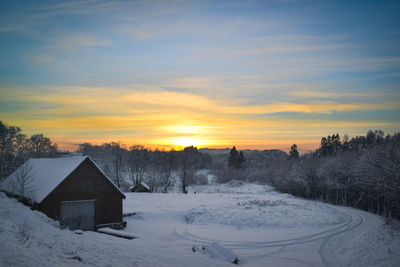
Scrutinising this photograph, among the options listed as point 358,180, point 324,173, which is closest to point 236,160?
point 324,173

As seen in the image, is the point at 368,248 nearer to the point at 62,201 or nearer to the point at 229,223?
the point at 229,223

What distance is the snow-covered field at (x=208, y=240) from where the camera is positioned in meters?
12.3

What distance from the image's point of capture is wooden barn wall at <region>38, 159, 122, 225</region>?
22.5 meters

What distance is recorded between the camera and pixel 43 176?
82.3 ft

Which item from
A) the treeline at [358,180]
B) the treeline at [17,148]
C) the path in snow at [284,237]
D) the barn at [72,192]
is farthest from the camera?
the treeline at [17,148]

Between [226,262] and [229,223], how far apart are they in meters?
14.6

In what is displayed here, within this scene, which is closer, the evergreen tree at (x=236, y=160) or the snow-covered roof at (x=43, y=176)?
the snow-covered roof at (x=43, y=176)

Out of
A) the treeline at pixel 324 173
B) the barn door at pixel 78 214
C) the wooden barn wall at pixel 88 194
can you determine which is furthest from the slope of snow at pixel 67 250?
the treeline at pixel 324 173

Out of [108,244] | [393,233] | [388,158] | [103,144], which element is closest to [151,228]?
[108,244]

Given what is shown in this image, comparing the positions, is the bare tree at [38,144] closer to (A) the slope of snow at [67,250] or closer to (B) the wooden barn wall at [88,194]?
(B) the wooden barn wall at [88,194]

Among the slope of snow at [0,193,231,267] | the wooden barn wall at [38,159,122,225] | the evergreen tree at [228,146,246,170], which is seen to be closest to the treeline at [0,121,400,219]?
the evergreen tree at [228,146,246,170]

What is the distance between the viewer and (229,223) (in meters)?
29.5

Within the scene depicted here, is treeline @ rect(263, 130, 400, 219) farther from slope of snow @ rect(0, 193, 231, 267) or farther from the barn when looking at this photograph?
the barn

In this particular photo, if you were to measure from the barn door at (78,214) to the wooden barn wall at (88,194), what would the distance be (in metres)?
0.35
